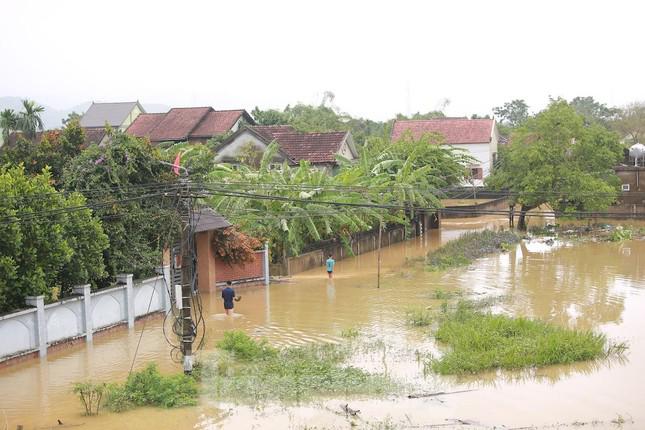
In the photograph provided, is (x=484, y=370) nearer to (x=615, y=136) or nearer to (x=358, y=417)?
(x=358, y=417)

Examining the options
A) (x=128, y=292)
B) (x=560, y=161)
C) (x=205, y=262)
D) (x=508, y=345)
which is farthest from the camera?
(x=560, y=161)

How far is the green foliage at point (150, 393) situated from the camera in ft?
45.3

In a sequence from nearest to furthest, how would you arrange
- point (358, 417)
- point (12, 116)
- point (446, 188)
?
1. point (358, 417)
2. point (446, 188)
3. point (12, 116)

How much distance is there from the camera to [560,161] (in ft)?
136

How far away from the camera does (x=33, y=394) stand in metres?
15.1

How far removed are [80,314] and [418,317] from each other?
28.5ft

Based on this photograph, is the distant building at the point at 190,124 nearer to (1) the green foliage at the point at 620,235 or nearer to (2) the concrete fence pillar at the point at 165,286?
(1) the green foliage at the point at 620,235

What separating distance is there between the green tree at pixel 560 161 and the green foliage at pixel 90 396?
98.6ft

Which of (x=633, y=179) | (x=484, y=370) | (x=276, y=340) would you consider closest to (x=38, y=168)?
(x=276, y=340)

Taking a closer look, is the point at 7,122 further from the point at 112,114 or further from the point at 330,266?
the point at 330,266

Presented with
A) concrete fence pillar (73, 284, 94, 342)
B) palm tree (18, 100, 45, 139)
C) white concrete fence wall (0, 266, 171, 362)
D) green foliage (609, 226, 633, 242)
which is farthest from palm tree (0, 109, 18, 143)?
green foliage (609, 226, 633, 242)

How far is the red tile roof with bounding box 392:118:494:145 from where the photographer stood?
2277 inches

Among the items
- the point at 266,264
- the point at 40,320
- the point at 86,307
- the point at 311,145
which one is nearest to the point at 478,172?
the point at 311,145

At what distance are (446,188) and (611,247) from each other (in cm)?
873
